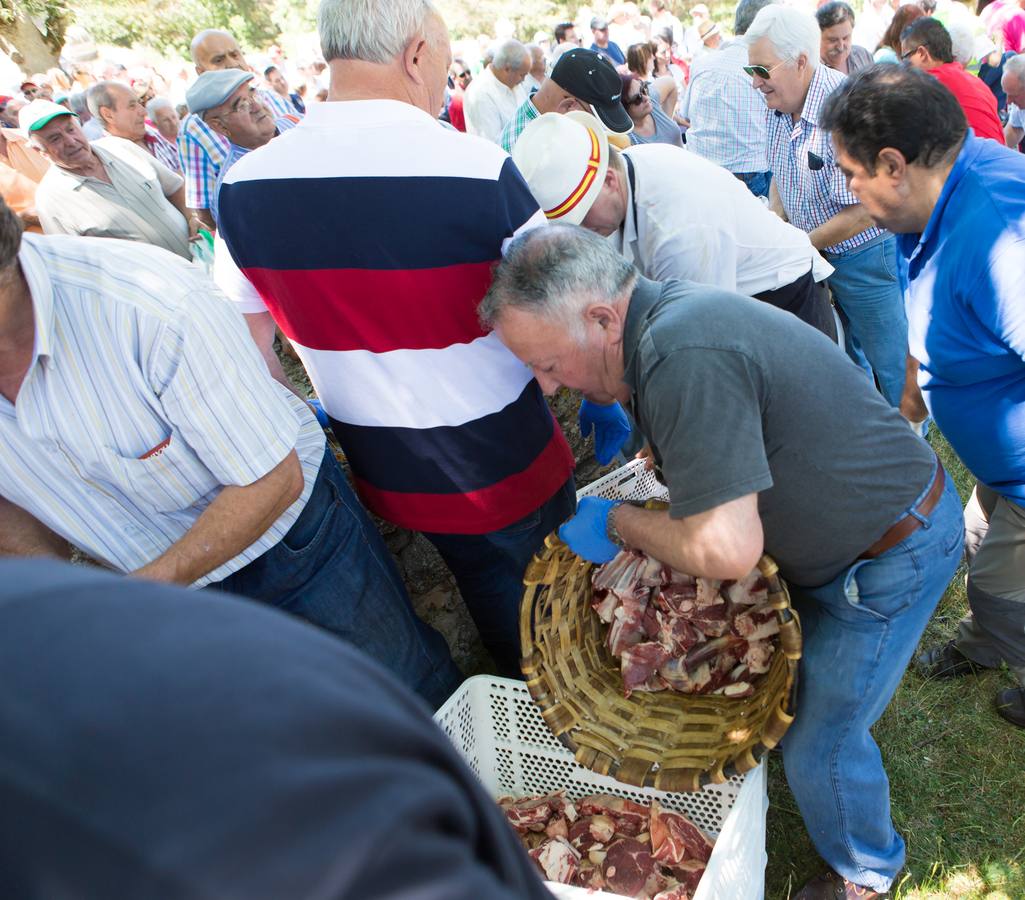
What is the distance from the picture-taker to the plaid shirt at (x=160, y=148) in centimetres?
676

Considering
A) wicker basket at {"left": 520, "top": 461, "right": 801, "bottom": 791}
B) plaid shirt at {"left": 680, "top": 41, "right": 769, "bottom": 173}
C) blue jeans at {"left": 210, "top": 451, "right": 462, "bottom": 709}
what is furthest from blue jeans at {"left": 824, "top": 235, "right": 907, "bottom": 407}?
blue jeans at {"left": 210, "top": 451, "right": 462, "bottom": 709}

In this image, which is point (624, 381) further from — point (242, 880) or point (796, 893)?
point (796, 893)

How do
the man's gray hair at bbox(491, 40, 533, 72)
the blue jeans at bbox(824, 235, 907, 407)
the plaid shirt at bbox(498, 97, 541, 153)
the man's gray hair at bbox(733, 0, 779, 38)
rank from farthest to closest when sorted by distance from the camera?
the man's gray hair at bbox(491, 40, 533, 72), the man's gray hair at bbox(733, 0, 779, 38), the plaid shirt at bbox(498, 97, 541, 153), the blue jeans at bbox(824, 235, 907, 407)

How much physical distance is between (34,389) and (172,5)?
34.4 m

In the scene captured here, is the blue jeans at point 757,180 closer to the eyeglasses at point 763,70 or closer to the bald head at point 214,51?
the eyeglasses at point 763,70

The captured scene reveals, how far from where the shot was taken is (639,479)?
2.99 meters

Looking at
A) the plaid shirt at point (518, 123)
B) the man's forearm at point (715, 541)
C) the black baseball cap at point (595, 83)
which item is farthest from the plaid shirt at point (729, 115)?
the man's forearm at point (715, 541)

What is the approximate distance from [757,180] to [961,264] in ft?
11.6

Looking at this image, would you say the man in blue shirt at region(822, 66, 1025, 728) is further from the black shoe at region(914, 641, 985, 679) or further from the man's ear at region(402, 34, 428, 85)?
the man's ear at region(402, 34, 428, 85)

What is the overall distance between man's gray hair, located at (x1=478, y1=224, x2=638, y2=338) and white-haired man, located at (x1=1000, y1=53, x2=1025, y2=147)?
6327 mm

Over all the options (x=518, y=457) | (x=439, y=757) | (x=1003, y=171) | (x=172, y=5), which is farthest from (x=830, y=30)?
(x=172, y=5)

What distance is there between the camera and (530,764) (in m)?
2.48

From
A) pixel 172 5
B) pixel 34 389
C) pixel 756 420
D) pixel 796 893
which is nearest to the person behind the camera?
pixel 756 420

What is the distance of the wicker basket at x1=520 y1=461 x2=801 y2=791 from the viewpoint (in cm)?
189
